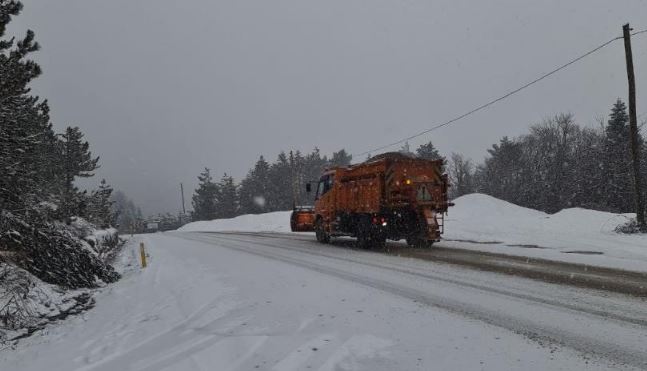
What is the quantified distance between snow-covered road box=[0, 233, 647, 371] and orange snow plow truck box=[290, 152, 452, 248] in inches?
190

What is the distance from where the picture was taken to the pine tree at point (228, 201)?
84188 mm

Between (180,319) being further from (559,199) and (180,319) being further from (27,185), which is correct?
(559,199)

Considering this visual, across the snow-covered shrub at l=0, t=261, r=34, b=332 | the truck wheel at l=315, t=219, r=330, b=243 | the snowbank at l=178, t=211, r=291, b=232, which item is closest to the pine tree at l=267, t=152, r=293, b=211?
the snowbank at l=178, t=211, r=291, b=232

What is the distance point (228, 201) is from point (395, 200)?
72.8 meters

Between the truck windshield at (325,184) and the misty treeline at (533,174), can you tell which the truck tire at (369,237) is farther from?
the misty treeline at (533,174)

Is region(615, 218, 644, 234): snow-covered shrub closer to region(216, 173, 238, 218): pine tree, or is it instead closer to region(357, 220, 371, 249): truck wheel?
region(357, 220, 371, 249): truck wheel

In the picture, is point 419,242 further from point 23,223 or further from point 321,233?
point 23,223

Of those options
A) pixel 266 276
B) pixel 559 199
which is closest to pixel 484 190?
pixel 559 199

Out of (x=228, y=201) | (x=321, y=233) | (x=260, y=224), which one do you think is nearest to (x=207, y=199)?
(x=228, y=201)

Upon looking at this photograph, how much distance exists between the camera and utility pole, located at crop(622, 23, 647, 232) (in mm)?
15742

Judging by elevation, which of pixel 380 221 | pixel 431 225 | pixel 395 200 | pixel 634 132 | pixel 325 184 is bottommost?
pixel 431 225

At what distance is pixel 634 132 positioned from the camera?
16188 mm

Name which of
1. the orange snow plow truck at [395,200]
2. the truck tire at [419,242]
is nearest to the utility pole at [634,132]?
the orange snow plow truck at [395,200]

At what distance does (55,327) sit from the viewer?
24.7ft
